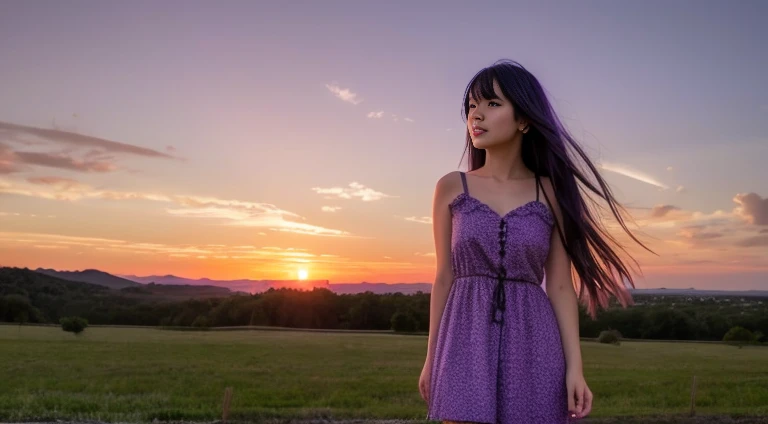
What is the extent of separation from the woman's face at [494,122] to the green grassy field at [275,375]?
1602 cm

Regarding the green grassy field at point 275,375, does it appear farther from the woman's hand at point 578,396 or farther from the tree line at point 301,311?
the woman's hand at point 578,396

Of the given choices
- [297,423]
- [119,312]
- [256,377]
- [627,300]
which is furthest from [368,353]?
[627,300]

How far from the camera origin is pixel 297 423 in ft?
55.5

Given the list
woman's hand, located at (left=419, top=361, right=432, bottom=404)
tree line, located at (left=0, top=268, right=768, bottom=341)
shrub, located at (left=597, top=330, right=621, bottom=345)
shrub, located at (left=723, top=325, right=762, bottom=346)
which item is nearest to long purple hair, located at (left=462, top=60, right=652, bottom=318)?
woman's hand, located at (left=419, top=361, right=432, bottom=404)

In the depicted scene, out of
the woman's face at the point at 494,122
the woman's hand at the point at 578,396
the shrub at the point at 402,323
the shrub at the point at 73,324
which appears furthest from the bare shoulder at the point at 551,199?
the shrub at the point at 402,323

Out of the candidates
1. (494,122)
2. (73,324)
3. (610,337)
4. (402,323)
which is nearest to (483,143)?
(494,122)

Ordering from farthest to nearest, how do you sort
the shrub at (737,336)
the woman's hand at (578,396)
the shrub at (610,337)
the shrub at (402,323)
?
the shrub at (402,323) → the shrub at (610,337) → the shrub at (737,336) → the woman's hand at (578,396)

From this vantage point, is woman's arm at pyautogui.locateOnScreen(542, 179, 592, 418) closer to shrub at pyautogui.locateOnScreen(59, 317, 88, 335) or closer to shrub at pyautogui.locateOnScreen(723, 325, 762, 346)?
shrub at pyautogui.locateOnScreen(59, 317, 88, 335)

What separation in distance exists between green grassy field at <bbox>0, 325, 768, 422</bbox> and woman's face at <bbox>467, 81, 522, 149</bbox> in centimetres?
1602

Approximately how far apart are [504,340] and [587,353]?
3266 centimetres

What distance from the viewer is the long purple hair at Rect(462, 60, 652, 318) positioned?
2.76 metres

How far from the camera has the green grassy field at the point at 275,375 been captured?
1914 cm

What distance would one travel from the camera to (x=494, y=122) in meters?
2.78

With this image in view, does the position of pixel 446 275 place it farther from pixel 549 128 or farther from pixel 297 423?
pixel 297 423
